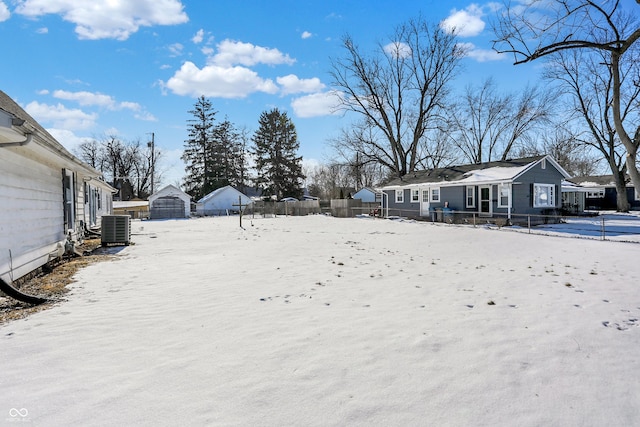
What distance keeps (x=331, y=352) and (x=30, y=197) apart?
720cm

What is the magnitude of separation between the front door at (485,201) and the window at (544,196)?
2528 millimetres

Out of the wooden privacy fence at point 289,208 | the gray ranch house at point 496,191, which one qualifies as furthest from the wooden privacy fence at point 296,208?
the gray ranch house at point 496,191

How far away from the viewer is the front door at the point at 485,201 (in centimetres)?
2203

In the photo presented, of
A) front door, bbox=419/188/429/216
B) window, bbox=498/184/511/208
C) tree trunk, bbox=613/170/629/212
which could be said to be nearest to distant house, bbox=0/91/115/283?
window, bbox=498/184/511/208

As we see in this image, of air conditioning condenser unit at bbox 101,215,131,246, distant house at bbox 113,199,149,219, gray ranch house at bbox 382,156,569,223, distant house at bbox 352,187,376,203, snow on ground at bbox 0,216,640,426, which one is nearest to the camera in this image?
snow on ground at bbox 0,216,640,426

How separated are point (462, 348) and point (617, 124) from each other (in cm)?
523

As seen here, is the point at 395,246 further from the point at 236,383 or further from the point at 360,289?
the point at 236,383

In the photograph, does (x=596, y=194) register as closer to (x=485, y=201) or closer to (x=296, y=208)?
(x=485, y=201)

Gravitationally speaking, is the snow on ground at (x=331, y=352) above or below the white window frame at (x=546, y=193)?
below

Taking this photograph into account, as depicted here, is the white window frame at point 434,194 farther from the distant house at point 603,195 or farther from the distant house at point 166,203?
the distant house at point 166,203

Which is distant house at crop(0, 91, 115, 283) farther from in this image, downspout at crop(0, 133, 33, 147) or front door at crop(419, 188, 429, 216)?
front door at crop(419, 188, 429, 216)

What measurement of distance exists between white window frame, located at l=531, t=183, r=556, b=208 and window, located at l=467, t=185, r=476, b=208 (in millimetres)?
3204

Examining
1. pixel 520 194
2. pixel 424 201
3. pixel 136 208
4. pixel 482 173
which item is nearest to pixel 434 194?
pixel 424 201

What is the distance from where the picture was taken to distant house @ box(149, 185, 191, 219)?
3706 cm
